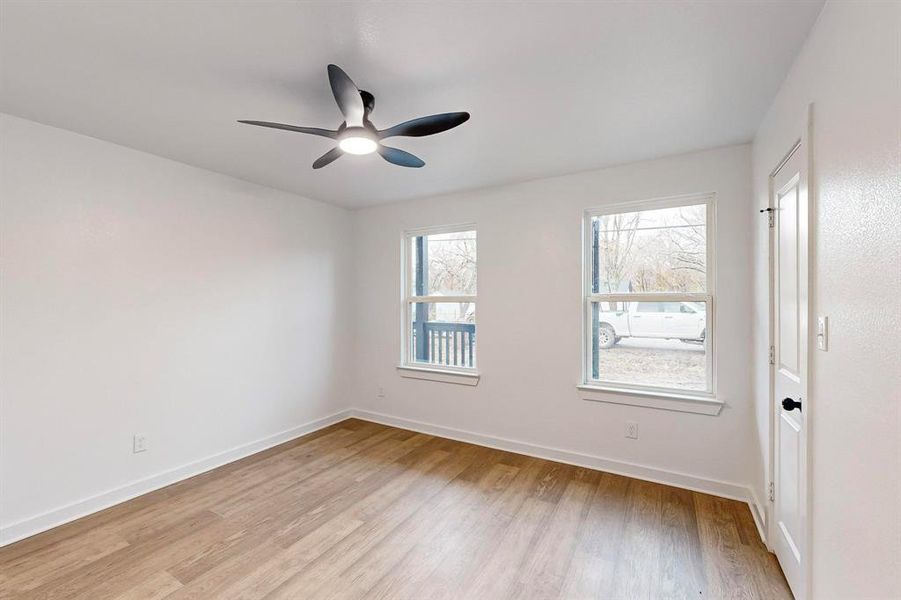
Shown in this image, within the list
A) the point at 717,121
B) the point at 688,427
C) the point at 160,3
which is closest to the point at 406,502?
the point at 688,427

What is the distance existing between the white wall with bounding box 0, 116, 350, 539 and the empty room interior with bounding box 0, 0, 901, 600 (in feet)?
0.06

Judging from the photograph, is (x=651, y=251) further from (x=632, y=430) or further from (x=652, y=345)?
(x=632, y=430)

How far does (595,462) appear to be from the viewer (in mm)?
3146

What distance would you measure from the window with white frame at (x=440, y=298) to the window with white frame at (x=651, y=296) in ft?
3.84

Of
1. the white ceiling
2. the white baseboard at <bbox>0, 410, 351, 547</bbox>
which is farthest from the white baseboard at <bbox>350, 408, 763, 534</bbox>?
the white ceiling

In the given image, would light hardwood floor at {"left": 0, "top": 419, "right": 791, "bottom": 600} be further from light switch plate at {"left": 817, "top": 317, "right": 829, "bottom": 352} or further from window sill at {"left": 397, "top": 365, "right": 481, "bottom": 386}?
light switch plate at {"left": 817, "top": 317, "right": 829, "bottom": 352}

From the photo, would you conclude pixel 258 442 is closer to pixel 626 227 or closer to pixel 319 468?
pixel 319 468

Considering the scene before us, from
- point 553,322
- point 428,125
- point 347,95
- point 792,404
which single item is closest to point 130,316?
point 347,95

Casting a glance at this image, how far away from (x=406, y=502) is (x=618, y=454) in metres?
1.69

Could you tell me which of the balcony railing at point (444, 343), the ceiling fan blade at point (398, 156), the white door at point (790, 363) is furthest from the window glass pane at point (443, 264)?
the white door at point (790, 363)

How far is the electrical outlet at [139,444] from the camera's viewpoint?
274cm

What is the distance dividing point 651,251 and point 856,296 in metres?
1.92

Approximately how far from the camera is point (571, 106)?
213cm

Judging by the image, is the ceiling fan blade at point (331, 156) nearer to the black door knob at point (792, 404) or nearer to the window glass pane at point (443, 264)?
the window glass pane at point (443, 264)
